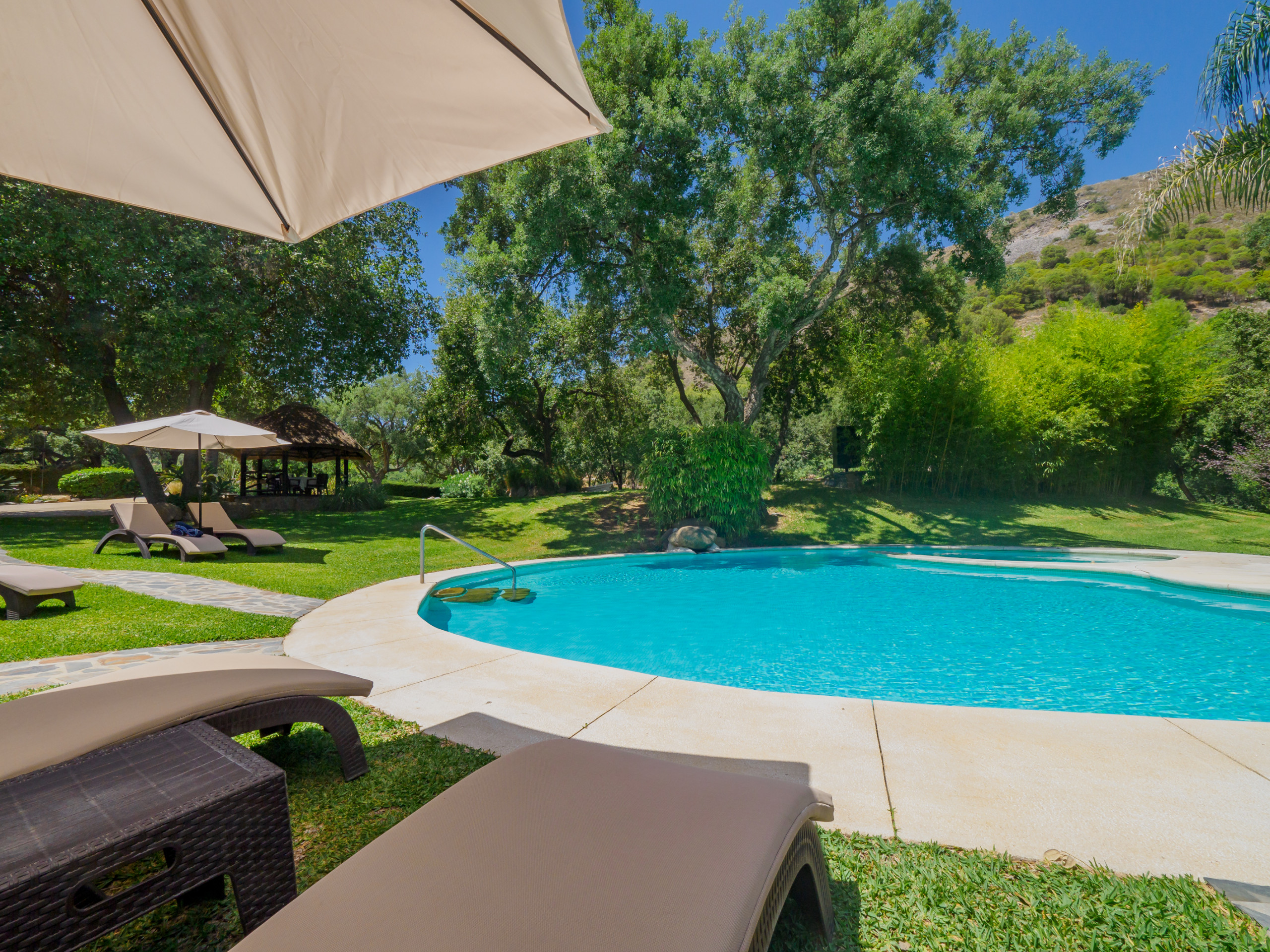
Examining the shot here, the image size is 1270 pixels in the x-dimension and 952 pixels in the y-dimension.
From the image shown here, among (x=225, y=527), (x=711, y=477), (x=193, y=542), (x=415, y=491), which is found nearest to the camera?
(x=193, y=542)

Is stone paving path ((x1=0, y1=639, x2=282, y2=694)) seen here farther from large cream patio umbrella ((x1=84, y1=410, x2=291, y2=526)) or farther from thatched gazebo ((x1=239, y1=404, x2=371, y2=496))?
thatched gazebo ((x1=239, y1=404, x2=371, y2=496))

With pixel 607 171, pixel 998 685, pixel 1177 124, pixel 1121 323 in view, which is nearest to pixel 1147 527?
pixel 1121 323

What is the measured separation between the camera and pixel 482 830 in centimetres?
131

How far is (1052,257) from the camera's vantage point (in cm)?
5581

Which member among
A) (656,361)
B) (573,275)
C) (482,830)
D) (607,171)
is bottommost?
(482,830)

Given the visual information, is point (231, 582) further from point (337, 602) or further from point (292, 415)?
point (292, 415)

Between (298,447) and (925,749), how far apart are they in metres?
19.5

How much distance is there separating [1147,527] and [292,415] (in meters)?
23.5

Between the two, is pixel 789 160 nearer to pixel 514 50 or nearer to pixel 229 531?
pixel 514 50

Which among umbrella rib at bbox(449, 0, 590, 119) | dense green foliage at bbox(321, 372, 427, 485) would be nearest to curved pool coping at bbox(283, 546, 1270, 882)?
umbrella rib at bbox(449, 0, 590, 119)

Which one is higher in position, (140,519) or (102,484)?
(140,519)

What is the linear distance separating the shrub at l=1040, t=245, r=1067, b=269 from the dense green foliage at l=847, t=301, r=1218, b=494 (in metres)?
48.1

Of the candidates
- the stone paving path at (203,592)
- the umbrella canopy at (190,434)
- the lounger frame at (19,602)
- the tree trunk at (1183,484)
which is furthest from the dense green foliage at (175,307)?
the tree trunk at (1183,484)

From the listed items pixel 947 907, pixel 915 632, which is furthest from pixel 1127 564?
pixel 947 907
